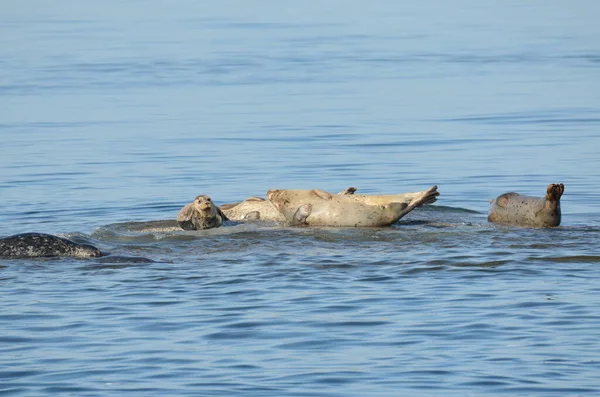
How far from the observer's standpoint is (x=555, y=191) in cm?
1113

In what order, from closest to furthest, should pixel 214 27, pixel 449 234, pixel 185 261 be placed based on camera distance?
pixel 185 261 → pixel 449 234 → pixel 214 27

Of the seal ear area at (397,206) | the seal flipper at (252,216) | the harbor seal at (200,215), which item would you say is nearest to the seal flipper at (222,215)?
the harbor seal at (200,215)

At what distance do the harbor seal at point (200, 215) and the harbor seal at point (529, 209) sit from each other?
2561 mm

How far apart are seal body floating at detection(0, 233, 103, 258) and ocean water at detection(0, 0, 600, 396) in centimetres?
13

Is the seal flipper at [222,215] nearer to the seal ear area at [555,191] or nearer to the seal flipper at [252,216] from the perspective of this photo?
the seal flipper at [252,216]

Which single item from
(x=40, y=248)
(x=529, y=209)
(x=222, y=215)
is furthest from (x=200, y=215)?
(x=529, y=209)

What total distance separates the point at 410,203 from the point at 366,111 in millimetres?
10331

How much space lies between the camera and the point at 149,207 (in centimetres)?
1446

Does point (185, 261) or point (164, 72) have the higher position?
point (164, 72)

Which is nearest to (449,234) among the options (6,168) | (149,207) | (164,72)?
(149,207)

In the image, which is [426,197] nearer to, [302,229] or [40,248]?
[302,229]

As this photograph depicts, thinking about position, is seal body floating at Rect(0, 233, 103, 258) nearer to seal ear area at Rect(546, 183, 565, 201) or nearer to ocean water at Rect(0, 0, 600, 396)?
ocean water at Rect(0, 0, 600, 396)

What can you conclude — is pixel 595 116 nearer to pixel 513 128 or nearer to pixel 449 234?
pixel 513 128

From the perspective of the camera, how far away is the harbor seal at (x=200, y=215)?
11.7 metres
